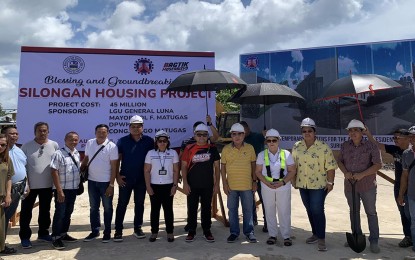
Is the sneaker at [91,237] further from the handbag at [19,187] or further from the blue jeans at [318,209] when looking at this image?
the blue jeans at [318,209]

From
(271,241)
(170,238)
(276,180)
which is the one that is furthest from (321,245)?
(170,238)

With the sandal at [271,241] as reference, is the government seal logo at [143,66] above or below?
above

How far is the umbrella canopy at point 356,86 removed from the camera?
422 centimetres

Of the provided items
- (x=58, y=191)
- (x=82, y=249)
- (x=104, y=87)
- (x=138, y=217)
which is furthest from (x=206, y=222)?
(x=104, y=87)

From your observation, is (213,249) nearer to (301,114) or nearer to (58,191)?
(58,191)

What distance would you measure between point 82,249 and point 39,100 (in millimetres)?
2884

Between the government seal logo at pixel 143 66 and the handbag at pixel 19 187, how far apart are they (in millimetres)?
2789

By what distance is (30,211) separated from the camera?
4.54 meters

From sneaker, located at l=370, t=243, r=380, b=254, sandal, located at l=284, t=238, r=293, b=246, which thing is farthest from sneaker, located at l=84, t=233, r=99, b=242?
sneaker, located at l=370, t=243, r=380, b=254

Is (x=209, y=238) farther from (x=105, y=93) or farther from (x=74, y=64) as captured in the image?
(x=74, y=64)

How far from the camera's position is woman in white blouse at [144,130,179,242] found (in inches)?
179

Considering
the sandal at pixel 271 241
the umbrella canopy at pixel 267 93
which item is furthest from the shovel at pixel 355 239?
the umbrella canopy at pixel 267 93

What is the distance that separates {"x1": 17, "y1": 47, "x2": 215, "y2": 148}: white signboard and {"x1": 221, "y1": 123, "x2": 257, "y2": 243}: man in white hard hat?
1.67 metres

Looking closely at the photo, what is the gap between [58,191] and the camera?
170 inches
